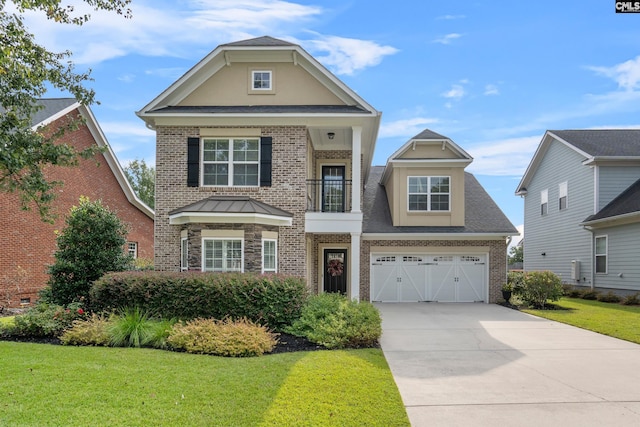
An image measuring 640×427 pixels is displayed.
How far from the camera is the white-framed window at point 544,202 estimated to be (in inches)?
1013

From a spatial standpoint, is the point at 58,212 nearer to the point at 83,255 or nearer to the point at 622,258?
the point at 83,255

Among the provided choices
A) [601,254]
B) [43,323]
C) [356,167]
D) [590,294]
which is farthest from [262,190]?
[601,254]

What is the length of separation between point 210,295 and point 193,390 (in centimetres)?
459

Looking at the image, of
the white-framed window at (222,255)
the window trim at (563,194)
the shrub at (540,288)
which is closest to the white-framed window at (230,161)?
the white-framed window at (222,255)

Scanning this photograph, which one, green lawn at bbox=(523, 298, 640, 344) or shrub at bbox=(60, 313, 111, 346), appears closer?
shrub at bbox=(60, 313, 111, 346)

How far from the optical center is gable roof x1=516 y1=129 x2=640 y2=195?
20484 millimetres

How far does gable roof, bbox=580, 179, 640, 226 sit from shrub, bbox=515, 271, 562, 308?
4081 millimetres

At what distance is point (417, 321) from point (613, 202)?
12.8 metres

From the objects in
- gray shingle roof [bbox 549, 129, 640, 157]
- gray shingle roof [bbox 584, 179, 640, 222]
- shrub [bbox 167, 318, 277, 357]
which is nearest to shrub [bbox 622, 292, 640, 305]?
gray shingle roof [bbox 584, 179, 640, 222]

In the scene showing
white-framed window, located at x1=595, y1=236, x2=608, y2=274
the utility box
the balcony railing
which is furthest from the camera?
the utility box

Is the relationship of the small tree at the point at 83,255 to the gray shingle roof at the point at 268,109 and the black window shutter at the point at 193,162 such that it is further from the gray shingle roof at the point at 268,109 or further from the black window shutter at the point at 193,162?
the gray shingle roof at the point at 268,109

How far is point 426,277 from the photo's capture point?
18.5 m

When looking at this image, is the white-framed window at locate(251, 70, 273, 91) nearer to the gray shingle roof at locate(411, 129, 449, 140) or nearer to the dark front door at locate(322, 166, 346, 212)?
the dark front door at locate(322, 166, 346, 212)

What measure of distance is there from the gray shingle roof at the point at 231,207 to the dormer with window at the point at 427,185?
6.43 meters
